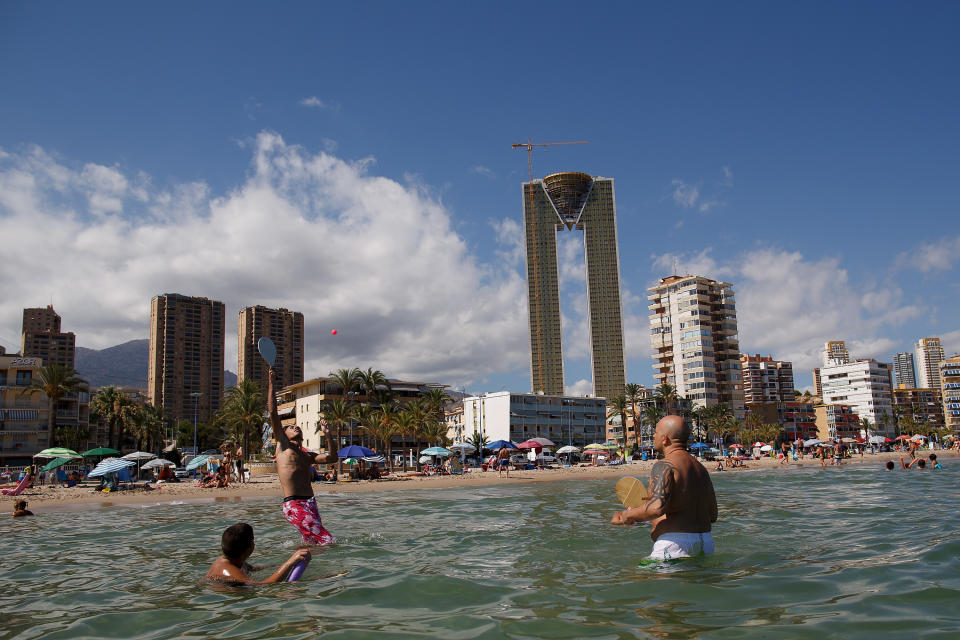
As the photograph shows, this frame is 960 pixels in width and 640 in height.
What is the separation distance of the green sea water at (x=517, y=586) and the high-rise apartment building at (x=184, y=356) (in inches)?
5772

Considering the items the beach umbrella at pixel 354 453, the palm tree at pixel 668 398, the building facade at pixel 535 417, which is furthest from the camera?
the palm tree at pixel 668 398

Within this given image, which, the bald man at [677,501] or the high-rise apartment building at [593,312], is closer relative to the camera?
the bald man at [677,501]

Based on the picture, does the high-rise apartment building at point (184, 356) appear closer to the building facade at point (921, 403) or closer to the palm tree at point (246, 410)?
Answer: the palm tree at point (246, 410)

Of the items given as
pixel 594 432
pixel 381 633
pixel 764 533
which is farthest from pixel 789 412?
pixel 381 633

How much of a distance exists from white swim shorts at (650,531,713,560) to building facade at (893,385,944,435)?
17530cm

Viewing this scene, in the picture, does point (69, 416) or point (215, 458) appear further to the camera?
point (69, 416)

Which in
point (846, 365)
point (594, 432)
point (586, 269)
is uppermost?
point (586, 269)

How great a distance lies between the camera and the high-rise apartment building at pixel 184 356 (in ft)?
476

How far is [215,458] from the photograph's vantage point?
44.9m

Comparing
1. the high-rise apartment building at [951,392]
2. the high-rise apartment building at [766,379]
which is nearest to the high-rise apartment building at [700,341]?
the high-rise apartment building at [766,379]

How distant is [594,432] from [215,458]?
68.1 metres

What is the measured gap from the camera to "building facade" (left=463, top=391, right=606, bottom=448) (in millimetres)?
91875

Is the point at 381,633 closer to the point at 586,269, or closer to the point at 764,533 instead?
the point at 764,533

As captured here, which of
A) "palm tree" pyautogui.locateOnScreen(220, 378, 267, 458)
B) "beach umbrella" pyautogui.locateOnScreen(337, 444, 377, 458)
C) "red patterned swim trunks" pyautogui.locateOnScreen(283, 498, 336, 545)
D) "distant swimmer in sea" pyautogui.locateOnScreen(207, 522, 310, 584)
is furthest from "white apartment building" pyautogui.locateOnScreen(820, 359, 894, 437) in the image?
"distant swimmer in sea" pyautogui.locateOnScreen(207, 522, 310, 584)
